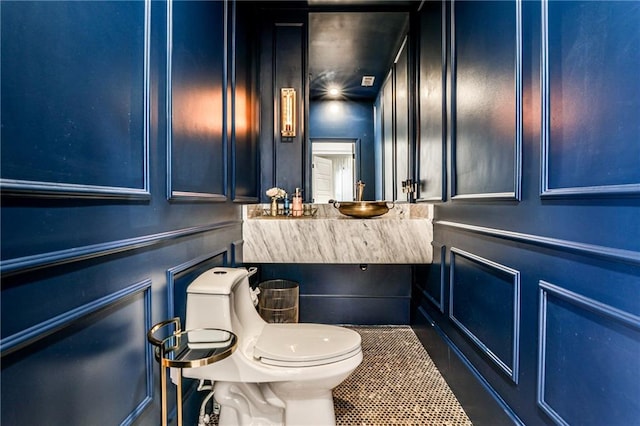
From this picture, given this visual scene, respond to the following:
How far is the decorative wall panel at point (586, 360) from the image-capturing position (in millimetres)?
717

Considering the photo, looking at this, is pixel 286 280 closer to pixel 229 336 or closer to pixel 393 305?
pixel 393 305

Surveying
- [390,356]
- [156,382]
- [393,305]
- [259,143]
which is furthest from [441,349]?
[259,143]

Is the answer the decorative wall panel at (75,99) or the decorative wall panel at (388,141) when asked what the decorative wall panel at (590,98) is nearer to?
the decorative wall panel at (75,99)

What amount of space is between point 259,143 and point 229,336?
1784 millimetres

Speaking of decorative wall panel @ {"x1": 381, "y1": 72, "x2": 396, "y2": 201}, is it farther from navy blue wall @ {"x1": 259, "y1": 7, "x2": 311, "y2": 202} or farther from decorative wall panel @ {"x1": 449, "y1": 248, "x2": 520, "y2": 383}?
decorative wall panel @ {"x1": 449, "y1": 248, "x2": 520, "y2": 383}

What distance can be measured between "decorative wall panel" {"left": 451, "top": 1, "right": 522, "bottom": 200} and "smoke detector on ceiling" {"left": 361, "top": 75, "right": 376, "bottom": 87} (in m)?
0.86

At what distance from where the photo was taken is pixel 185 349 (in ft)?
3.02

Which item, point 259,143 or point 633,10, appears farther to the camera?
point 259,143

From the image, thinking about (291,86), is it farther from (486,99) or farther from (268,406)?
(268,406)

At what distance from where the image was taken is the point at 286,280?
254cm

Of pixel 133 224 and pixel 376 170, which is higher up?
pixel 376 170

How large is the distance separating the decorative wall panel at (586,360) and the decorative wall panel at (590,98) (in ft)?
1.01

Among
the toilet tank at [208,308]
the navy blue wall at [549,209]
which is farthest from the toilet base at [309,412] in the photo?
the navy blue wall at [549,209]

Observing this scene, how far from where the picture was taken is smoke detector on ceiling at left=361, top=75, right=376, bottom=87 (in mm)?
2549
